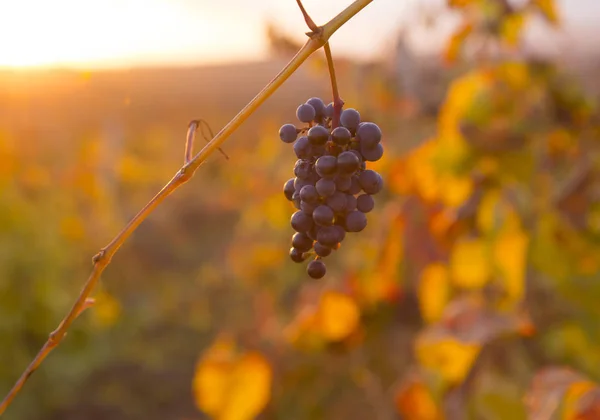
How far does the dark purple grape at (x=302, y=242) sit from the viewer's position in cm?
75

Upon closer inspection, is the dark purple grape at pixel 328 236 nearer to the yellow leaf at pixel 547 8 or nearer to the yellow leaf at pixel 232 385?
the yellow leaf at pixel 232 385

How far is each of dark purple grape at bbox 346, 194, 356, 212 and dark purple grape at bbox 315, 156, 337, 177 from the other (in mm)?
52

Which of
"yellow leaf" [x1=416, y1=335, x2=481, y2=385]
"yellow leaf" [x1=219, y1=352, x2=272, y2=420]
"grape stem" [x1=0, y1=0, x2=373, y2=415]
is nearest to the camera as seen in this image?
"grape stem" [x1=0, y1=0, x2=373, y2=415]

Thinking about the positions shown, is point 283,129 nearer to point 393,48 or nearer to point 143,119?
point 393,48

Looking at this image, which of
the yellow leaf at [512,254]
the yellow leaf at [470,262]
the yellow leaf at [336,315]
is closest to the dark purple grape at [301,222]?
the yellow leaf at [512,254]

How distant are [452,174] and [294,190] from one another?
1.76 m

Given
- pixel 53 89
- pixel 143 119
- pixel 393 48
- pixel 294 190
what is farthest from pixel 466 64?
pixel 143 119

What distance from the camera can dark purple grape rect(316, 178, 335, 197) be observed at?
0.70 m

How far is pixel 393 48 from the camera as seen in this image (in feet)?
9.58

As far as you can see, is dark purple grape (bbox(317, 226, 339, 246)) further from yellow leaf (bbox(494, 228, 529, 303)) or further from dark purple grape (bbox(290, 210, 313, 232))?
yellow leaf (bbox(494, 228, 529, 303))

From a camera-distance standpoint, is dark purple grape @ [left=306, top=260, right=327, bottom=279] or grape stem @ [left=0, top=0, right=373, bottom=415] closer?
grape stem @ [left=0, top=0, right=373, bottom=415]

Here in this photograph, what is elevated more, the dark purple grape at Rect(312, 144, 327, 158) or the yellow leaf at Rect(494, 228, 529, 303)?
the yellow leaf at Rect(494, 228, 529, 303)

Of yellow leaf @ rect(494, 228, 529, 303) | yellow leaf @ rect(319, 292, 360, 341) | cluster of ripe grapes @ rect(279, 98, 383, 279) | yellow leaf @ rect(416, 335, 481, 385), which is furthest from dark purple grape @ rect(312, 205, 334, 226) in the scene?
yellow leaf @ rect(319, 292, 360, 341)

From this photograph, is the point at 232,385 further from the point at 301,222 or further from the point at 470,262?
the point at 301,222
